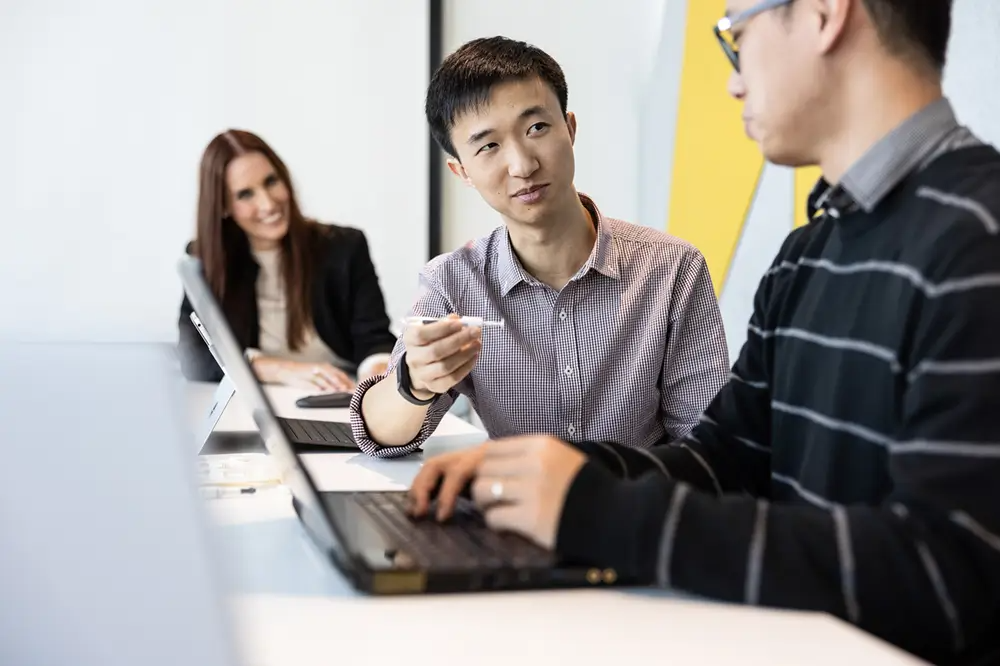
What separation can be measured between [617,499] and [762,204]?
8.23ft

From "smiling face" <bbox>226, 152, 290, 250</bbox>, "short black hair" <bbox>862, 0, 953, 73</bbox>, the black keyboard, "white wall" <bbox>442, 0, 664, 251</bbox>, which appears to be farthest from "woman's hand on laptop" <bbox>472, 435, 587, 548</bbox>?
"white wall" <bbox>442, 0, 664, 251</bbox>

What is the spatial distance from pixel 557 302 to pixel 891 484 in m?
0.90

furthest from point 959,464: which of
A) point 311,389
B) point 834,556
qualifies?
point 311,389

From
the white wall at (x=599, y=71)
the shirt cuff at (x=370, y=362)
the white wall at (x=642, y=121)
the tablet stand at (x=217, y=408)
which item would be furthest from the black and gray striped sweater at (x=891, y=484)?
the white wall at (x=599, y=71)

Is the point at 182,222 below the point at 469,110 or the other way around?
below

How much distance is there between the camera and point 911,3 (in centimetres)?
94

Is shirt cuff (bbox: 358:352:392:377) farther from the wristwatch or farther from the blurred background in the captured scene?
the blurred background

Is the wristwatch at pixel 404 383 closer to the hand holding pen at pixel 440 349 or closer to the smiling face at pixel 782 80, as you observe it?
the hand holding pen at pixel 440 349

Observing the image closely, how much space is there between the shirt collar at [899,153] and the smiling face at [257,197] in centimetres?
225

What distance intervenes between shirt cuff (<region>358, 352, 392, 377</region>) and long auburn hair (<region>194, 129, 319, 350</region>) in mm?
285

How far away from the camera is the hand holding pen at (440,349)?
137cm

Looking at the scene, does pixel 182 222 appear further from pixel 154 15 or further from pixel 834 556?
pixel 834 556

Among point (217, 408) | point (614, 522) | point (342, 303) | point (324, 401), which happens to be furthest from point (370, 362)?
point (614, 522)

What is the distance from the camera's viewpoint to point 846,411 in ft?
3.10
